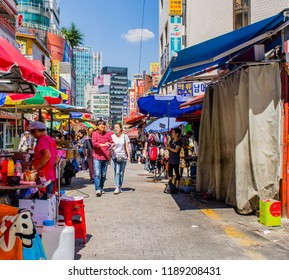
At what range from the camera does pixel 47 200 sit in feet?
17.7

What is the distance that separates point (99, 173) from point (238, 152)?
4.15 m

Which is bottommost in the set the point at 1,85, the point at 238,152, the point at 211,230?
the point at 211,230

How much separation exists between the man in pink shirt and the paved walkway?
716 mm

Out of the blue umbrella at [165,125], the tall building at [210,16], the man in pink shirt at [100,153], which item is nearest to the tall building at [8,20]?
the tall building at [210,16]

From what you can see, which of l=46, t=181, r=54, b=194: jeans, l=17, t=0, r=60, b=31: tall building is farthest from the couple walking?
l=17, t=0, r=60, b=31: tall building

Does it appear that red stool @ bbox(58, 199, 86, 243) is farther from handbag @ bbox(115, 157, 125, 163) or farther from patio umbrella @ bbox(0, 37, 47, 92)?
handbag @ bbox(115, 157, 125, 163)

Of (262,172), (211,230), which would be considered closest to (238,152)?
(262,172)

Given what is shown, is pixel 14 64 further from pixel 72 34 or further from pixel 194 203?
pixel 72 34

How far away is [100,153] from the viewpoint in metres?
10.5

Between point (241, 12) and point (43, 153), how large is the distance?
47.9 feet

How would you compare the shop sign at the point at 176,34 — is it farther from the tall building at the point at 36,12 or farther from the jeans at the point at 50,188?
the tall building at the point at 36,12

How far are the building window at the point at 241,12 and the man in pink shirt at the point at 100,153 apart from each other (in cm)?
1023
